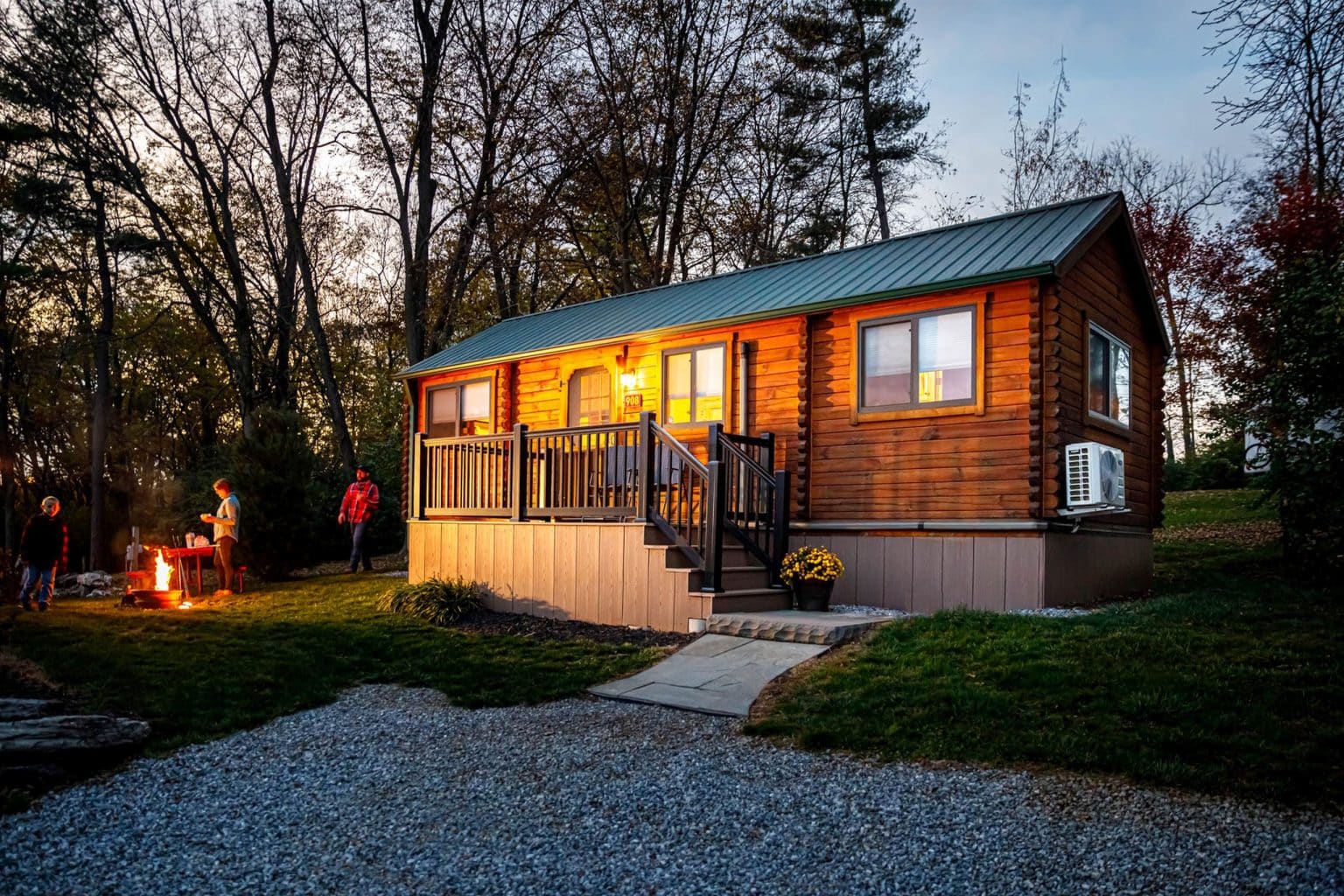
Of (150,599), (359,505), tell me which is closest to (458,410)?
(359,505)

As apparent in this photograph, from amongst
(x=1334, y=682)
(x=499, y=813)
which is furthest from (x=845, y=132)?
(x=499, y=813)

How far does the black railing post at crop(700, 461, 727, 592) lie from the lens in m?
9.60

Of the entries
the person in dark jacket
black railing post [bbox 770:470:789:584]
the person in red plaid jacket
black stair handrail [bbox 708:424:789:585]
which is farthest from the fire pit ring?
black railing post [bbox 770:470:789:584]

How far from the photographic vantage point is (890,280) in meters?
11.0

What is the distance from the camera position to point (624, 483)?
418 inches

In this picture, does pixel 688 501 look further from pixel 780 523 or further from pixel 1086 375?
pixel 1086 375

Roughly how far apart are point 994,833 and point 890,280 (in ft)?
24.8

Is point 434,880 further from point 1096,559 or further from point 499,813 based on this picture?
point 1096,559

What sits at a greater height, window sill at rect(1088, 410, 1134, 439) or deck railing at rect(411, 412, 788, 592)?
window sill at rect(1088, 410, 1134, 439)

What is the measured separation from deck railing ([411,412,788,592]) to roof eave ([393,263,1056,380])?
1489 mm

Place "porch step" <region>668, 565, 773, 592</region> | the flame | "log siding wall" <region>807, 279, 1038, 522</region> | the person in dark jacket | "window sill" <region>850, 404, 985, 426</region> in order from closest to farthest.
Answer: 1. "porch step" <region>668, 565, 773, 592</region>
2. "log siding wall" <region>807, 279, 1038, 522</region>
3. "window sill" <region>850, 404, 985, 426</region>
4. the person in dark jacket
5. the flame

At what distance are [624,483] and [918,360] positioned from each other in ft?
11.3

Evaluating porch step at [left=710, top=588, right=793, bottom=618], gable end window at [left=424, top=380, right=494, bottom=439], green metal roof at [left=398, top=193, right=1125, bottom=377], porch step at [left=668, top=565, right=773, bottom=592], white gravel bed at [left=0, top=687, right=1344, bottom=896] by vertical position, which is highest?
green metal roof at [left=398, top=193, right=1125, bottom=377]

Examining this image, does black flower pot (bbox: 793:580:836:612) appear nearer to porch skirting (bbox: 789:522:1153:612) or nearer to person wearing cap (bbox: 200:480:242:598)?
porch skirting (bbox: 789:522:1153:612)
